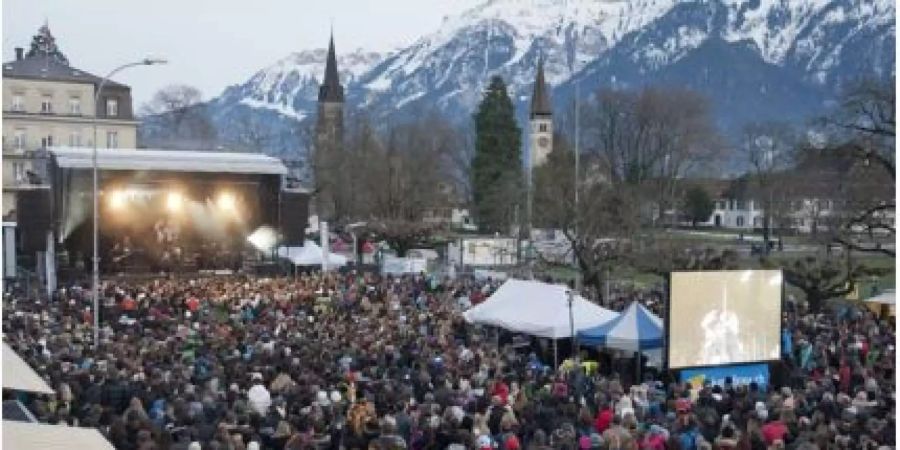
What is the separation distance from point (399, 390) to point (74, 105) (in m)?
53.2

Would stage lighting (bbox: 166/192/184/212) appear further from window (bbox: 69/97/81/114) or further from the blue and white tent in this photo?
window (bbox: 69/97/81/114)

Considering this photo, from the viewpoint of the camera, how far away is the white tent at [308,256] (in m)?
40.9

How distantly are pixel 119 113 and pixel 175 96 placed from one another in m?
43.4

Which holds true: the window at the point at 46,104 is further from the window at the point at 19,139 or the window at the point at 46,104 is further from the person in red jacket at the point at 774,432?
the person in red jacket at the point at 774,432

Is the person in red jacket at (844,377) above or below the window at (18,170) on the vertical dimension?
below

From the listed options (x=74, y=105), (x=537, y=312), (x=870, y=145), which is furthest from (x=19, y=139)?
(x=537, y=312)

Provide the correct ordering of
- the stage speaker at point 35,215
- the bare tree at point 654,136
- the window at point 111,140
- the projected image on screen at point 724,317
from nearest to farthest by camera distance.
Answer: the projected image on screen at point 724,317
the stage speaker at point 35,215
the window at point 111,140
the bare tree at point 654,136

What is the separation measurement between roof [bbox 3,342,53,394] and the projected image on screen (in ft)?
32.8

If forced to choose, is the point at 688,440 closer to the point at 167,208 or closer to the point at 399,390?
the point at 399,390

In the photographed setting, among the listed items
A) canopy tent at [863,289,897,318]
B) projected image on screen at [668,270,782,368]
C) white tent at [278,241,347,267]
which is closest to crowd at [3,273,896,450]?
projected image on screen at [668,270,782,368]

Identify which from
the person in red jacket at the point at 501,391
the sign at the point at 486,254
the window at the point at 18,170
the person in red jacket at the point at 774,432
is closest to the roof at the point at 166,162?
the sign at the point at 486,254

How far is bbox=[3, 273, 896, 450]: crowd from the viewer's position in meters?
11.0

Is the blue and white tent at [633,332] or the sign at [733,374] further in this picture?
the blue and white tent at [633,332]

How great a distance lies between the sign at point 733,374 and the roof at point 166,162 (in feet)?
76.9
